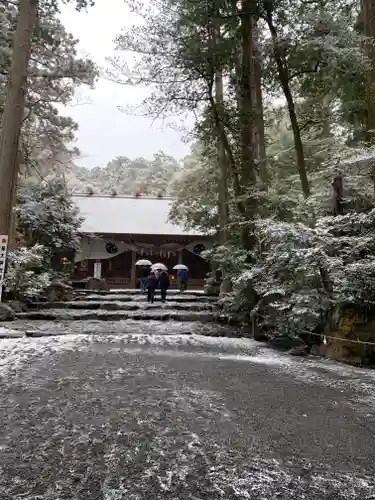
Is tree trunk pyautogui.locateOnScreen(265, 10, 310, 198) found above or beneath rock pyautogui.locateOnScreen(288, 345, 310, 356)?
above

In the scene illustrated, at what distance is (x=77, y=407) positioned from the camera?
3.59 m

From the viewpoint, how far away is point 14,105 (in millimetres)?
9656

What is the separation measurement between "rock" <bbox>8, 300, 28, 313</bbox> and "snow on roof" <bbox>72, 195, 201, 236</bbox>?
8.02 meters

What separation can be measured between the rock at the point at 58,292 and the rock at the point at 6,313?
130 inches

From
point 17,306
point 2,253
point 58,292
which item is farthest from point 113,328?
point 58,292

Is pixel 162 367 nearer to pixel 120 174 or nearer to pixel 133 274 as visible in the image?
pixel 133 274

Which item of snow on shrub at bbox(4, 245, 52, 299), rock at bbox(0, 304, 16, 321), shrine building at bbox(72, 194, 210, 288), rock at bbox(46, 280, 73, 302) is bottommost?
rock at bbox(0, 304, 16, 321)

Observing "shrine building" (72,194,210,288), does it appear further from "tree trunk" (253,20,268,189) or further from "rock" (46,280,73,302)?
"tree trunk" (253,20,268,189)

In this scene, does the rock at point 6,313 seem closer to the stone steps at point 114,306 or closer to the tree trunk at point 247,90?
the stone steps at point 114,306

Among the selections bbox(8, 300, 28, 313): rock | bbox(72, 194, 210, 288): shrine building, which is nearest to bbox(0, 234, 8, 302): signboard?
bbox(8, 300, 28, 313): rock

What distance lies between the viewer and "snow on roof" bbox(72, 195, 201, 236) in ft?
70.9

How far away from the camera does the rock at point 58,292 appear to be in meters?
13.7

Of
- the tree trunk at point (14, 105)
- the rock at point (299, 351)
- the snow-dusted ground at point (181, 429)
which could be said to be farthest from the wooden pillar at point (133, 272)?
the snow-dusted ground at point (181, 429)

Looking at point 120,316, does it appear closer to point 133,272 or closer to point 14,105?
point 14,105
